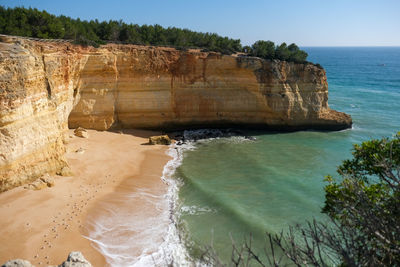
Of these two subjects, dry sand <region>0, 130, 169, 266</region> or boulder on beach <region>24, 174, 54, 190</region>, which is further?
boulder on beach <region>24, 174, 54, 190</region>

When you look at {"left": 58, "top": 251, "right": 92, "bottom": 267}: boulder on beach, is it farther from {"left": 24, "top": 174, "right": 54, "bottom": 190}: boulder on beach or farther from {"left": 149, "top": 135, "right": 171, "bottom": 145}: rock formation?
{"left": 149, "top": 135, "right": 171, "bottom": 145}: rock formation

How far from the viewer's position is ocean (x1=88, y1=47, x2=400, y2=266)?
1118 centimetres

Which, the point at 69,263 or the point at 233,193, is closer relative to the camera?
the point at 69,263

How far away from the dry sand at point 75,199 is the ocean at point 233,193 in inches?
27.8

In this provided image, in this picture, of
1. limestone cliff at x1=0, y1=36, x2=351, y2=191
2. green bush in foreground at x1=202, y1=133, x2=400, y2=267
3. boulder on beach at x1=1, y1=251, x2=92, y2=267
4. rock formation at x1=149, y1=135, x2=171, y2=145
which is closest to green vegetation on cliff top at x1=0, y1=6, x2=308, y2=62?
limestone cliff at x1=0, y1=36, x2=351, y2=191

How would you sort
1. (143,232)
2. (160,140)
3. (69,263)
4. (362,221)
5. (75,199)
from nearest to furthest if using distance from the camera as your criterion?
(362,221) → (69,263) → (143,232) → (75,199) → (160,140)

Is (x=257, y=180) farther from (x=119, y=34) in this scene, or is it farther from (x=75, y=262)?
(x=119, y=34)

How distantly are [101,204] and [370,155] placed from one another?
1099 cm

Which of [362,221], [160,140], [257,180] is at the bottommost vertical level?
[257,180]

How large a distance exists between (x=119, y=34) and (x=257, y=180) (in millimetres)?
19932

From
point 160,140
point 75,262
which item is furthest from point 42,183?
point 160,140

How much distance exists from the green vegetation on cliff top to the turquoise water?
799 centimetres

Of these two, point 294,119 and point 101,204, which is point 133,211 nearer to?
point 101,204

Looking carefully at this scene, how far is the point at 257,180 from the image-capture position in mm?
16828
